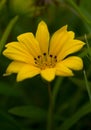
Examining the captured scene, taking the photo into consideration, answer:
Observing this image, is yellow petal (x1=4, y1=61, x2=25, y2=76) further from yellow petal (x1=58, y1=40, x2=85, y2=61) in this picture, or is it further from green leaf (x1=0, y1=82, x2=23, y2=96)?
green leaf (x1=0, y1=82, x2=23, y2=96)

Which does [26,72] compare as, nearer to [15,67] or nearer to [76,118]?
[15,67]

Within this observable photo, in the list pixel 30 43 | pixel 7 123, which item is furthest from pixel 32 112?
pixel 30 43

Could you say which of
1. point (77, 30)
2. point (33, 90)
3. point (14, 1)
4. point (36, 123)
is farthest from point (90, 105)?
point (14, 1)

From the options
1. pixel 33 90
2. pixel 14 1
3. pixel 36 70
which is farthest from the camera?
pixel 14 1

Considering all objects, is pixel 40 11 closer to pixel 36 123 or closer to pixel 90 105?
pixel 36 123

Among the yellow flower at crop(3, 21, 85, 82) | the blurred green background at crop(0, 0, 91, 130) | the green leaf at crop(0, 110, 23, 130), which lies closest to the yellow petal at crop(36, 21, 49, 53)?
the yellow flower at crop(3, 21, 85, 82)

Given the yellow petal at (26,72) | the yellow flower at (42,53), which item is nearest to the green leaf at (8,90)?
the yellow flower at (42,53)

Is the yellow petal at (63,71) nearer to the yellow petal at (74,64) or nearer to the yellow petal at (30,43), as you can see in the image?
the yellow petal at (74,64)
